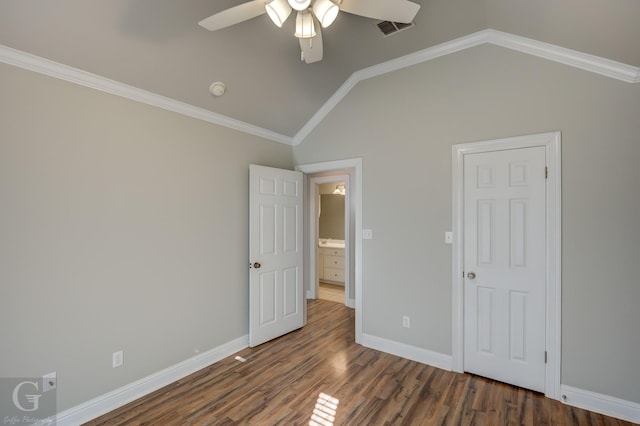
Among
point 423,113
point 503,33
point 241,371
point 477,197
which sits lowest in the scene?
point 241,371

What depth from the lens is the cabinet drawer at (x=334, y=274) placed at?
5.97 metres

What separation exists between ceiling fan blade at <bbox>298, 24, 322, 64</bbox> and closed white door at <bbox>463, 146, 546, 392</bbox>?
1773 mm

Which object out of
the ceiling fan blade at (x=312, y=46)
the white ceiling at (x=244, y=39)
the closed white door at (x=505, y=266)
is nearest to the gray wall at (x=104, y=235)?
the white ceiling at (x=244, y=39)

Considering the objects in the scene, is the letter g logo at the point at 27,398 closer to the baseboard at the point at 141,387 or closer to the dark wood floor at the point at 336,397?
the baseboard at the point at 141,387

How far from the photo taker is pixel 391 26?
2617mm

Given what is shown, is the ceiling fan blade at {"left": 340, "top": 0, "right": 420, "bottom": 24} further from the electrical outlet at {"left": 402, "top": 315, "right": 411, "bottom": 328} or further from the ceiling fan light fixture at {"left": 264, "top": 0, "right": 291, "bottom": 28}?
the electrical outlet at {"left": 402, "top": 315, "right": 411, "bottom": 328}

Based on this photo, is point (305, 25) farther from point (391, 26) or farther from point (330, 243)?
point (330, 243)

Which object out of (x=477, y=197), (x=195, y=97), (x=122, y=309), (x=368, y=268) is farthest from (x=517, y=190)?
(x=122, y=309)

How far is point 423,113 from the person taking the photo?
3.05 m

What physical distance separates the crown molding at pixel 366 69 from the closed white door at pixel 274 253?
0.66 metres

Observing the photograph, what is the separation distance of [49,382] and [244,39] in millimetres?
2924

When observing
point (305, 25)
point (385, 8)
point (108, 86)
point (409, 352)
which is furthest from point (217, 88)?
point (409, 352)

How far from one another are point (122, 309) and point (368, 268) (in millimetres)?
2369

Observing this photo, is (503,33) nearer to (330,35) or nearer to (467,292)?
(330,35)
